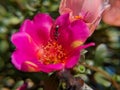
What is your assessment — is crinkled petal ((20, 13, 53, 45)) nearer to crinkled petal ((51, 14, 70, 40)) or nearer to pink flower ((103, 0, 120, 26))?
crinkled petal ((51, 14, 70, 40))

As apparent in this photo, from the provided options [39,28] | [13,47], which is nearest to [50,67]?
[39,28]

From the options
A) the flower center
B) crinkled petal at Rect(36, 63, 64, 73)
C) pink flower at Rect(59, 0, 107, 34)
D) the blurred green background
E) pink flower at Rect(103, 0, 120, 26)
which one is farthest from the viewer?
the blurred green background

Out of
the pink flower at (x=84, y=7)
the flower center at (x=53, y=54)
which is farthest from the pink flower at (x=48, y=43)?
the pink flower at (x=84, y=7)

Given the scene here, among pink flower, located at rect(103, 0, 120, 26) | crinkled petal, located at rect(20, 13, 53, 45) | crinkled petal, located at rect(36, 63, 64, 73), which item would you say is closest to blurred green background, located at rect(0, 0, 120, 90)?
pink flower, located at rect(103, 0, 120, 26)

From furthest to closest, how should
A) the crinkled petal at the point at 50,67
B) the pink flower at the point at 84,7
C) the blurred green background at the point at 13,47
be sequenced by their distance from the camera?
the blurred green background at the point at 13,47
the pink flower at the point at 84,7
the crinkled petal at the point at 50,67

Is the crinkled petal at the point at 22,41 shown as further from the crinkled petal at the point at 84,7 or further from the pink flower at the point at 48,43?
the crinkled petal at the point at 84,7

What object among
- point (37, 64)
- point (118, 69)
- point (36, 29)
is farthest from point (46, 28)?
point (118, 69)

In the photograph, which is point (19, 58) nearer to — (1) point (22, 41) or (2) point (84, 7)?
(1) point (22, 41)
